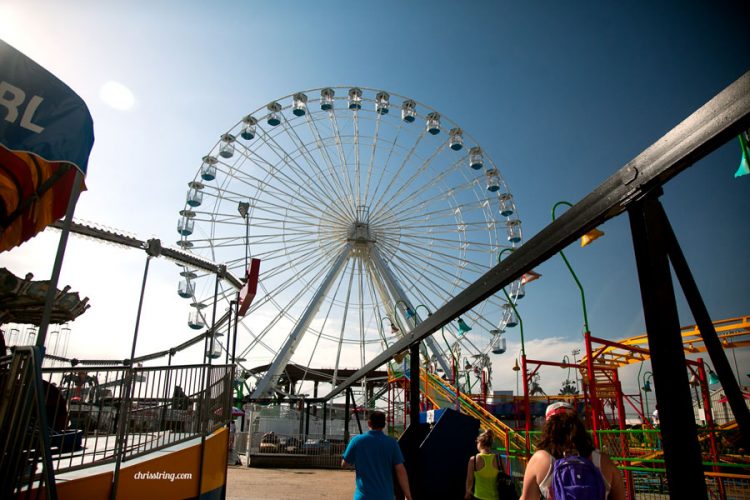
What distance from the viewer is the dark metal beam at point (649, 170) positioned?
5.13ft

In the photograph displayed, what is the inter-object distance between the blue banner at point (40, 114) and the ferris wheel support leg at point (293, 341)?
1761 centimetres

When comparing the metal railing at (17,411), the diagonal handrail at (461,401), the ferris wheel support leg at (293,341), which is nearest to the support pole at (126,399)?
the metal railing at (17,411)

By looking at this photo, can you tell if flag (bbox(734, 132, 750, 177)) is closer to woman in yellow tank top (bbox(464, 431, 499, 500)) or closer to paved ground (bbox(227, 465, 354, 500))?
woman in yellow tank top (bbox(464, 431, 499, 500))

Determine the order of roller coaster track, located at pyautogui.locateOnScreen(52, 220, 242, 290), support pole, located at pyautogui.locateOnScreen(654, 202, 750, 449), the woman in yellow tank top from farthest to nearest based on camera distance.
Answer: the woman in yellow tank top, roller coaster track, located at pyautogui.locateOnScreen(52, 220, 242, 290), support pole, located at pyautogui.locateOnScreen(654, 202, 750, 449)

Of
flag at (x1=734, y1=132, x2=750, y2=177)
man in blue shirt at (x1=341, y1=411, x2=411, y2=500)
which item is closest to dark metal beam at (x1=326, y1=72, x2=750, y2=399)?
flag at (x1=734, y1=132, x2=750, y2=177)

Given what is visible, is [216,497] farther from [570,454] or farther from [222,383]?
[570,454]

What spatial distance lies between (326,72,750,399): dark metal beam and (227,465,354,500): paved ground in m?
8.56

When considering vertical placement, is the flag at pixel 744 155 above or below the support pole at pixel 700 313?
above

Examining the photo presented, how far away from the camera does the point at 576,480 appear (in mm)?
2316

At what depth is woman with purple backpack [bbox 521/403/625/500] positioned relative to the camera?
2.30 m

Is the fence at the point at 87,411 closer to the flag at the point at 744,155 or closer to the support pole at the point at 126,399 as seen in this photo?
the support pole at the point at 126,399

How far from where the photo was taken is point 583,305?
22.1 feet

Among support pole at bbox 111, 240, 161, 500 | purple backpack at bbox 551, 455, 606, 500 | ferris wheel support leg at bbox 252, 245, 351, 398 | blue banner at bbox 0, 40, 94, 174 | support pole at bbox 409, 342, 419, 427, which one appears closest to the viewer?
purple backpack at bbox 551, 455, 606, 500

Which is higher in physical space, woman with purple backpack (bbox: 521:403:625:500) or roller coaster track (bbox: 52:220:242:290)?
roller coaster track (bbox: 52:220:242:290)
